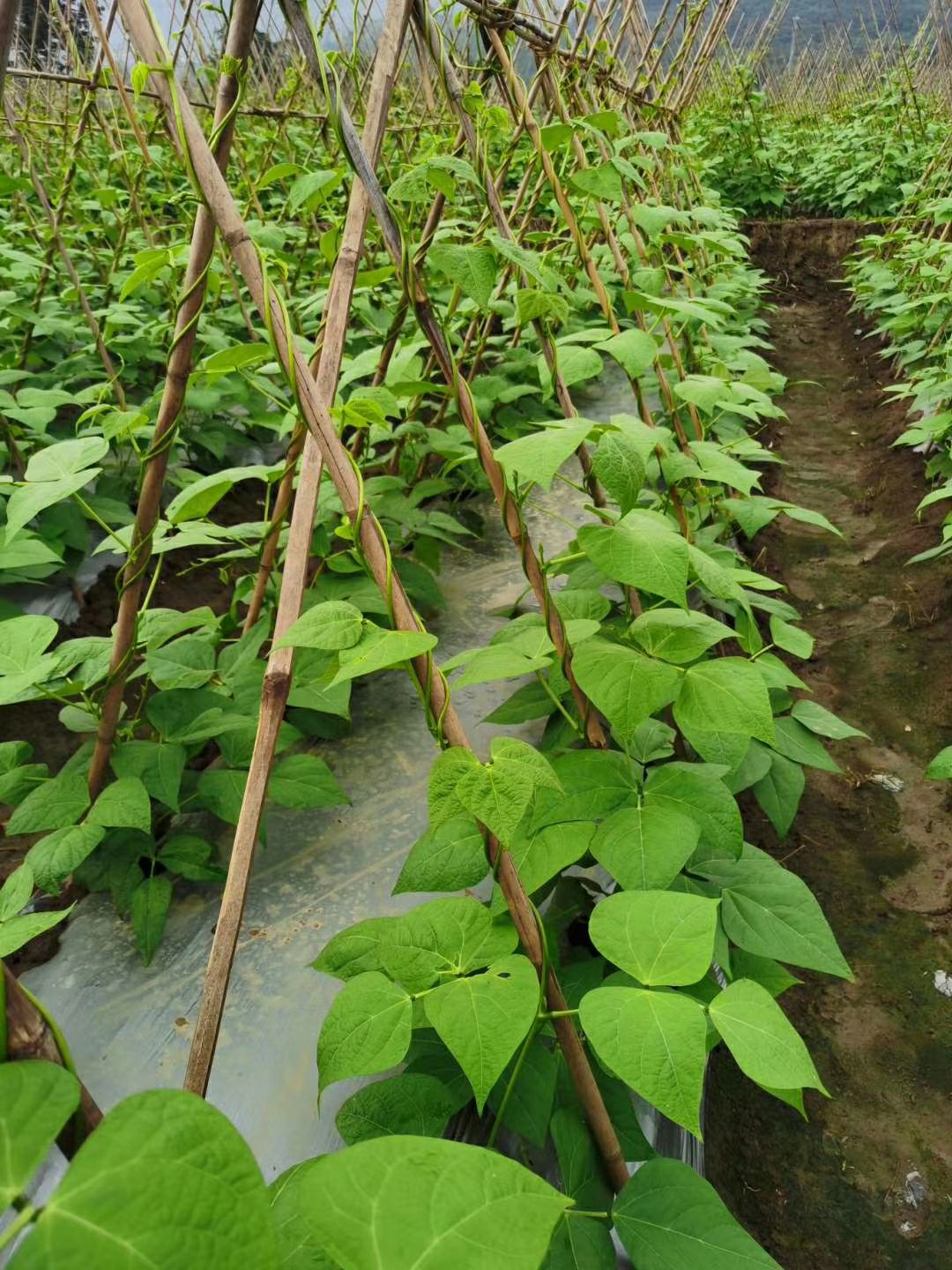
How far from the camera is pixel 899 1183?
4.64 feet

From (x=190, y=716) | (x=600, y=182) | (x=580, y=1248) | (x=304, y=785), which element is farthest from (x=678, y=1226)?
(x=600, y=182)

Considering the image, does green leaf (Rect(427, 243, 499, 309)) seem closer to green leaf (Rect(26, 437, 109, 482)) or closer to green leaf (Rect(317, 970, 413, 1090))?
green leaf (Rect(26, 437, 109, 482))

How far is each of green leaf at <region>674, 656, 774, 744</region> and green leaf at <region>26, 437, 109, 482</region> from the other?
94 cm

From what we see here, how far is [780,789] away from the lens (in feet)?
5.21

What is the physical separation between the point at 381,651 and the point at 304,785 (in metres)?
0.76

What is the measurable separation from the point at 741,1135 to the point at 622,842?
2.60ft

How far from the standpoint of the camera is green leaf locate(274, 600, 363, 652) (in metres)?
0.85

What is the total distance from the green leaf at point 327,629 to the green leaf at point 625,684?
370 mm

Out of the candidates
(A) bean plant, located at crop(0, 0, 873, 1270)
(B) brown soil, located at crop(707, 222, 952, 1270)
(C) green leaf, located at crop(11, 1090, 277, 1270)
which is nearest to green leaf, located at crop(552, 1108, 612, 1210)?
(A) bean plant, located at crop(0, 0, 873, 1270)

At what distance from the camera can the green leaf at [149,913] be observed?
140 cm

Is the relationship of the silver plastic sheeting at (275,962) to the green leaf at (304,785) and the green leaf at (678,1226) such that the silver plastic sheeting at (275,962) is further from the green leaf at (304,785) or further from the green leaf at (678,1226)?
the green leaf at (678,1226)

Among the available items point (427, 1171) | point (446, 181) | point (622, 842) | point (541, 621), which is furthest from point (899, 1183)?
point (446, 181)

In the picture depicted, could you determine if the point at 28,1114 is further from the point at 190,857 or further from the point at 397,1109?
the point at 190,857

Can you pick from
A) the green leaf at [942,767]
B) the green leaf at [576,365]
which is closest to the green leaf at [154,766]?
the green leaf at [576,365]
